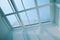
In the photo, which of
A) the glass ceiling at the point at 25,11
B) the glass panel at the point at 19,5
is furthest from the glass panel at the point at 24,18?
the glass panel at the point at 19,5

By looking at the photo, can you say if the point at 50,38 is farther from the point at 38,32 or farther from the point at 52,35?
the point at 38,32

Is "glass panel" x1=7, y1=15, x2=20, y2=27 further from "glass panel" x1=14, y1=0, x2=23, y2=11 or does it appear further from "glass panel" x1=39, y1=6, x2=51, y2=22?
"glass panel" x1=39, y1=6, x2=51, y2=22

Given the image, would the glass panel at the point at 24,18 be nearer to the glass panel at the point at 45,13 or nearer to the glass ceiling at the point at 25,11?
the glass ceiling at the point at 25,11

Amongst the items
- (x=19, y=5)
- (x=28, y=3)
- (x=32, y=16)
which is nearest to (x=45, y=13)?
(x=32, y=16)

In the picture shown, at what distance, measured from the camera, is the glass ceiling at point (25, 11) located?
2.15 meters

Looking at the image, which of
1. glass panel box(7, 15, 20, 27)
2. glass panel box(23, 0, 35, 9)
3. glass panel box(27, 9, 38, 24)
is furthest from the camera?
glass panel box(7, 15, 20, 27)

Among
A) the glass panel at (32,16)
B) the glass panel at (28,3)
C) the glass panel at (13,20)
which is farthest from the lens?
the glass panel at (13,20)

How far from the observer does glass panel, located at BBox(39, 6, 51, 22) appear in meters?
2.19

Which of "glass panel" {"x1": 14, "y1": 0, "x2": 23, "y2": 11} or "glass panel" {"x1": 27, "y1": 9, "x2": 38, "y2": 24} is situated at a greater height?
"glass panel" {"x1": 14, "y1": 0, "x2": 23, "y2": 11}

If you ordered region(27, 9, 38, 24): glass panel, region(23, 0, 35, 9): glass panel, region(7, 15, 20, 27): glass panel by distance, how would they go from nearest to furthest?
region(23, 0, 35, 9): glass panel < region(27, 9, 38, 24): glass panel < region(7, 15, 20, 27): glass panel

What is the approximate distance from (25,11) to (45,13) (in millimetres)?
364

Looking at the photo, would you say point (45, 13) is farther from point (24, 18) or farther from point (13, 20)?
point (13, 20)

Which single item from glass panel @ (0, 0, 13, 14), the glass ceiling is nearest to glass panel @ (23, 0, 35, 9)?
the glass ceiling

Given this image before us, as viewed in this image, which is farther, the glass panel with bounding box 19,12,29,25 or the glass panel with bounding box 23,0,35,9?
the glass panel with bounding box 19,12,29,25
